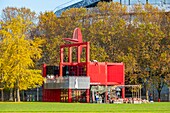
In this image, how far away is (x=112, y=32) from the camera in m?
77.2

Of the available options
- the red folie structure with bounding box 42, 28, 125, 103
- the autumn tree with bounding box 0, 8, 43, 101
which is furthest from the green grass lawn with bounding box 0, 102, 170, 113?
the red folie structure with bounding box 42, 28, 125, 103

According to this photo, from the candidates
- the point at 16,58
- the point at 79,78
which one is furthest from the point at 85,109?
the point at 79,78

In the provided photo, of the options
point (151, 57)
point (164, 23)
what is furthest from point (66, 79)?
point (164, 23)

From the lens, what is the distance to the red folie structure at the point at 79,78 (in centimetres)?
6950

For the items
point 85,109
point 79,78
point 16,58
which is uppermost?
point 16,58

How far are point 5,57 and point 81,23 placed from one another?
19.8 meters

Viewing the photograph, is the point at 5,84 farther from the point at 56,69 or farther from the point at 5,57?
the point at 56,69

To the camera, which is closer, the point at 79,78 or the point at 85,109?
the point at 85,109

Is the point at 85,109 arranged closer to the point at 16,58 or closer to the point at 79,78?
the point at 16,58

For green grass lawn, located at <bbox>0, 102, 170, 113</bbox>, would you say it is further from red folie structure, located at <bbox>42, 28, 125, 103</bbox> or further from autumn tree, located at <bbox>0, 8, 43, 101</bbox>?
red folie structure, located at <bbox>42, 28, 125, 103</bbox>

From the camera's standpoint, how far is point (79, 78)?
69.6 meters

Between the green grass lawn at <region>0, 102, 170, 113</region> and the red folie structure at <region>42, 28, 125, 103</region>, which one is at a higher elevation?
the red folie structure at <region>42, 28, 125, 103</region>

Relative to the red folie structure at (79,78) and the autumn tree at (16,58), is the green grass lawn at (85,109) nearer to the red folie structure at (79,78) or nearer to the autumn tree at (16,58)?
the autumn tree at (16,58)

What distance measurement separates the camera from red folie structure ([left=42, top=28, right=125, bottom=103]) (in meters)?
69.5
